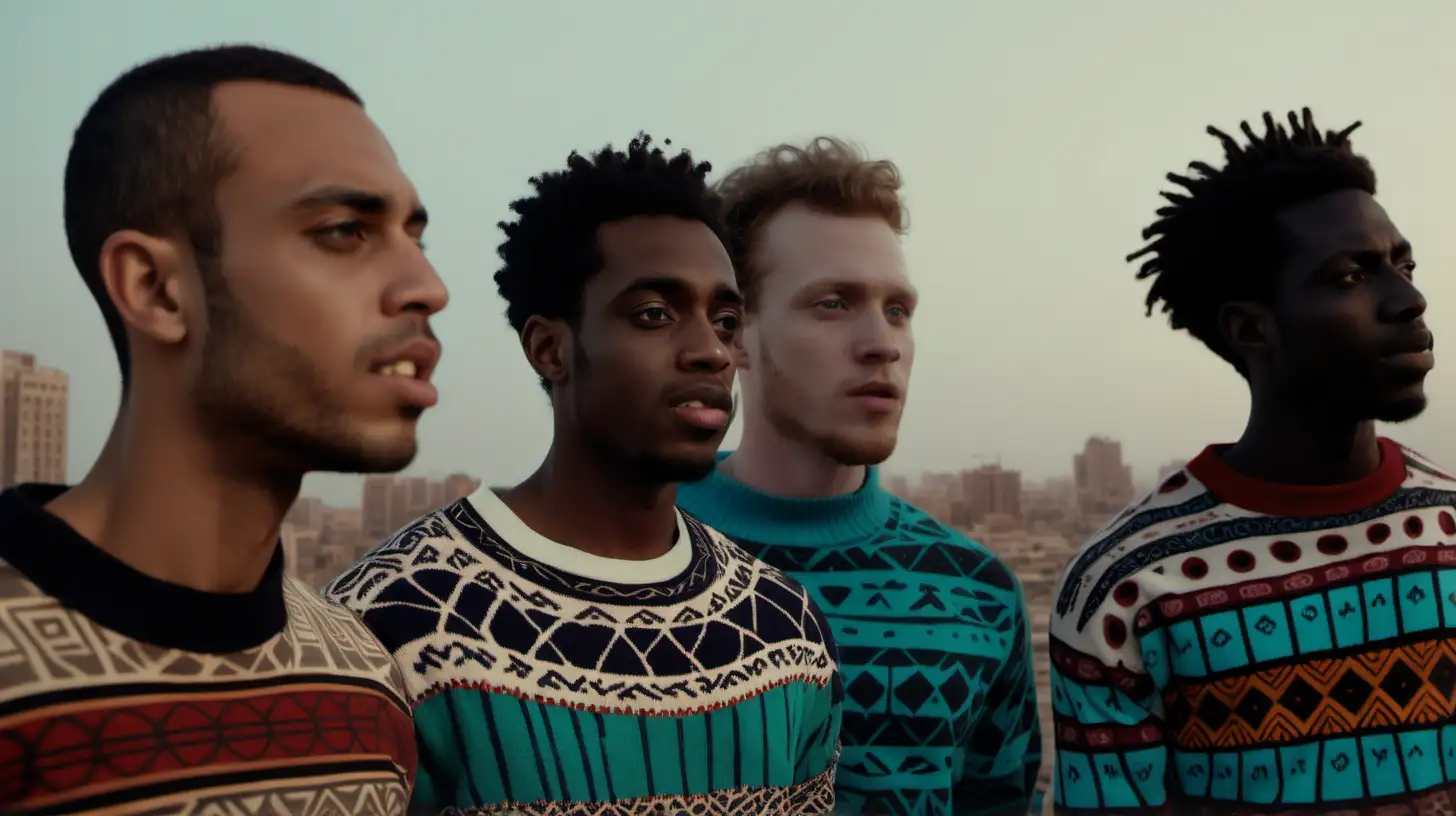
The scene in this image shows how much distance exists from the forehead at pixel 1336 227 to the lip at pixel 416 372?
3.42 m

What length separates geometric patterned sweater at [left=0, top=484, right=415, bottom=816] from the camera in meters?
2.56

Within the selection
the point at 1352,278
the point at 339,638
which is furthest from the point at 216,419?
the point at 1352,278

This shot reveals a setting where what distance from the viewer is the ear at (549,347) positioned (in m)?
4.07

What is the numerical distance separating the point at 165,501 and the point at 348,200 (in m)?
0.72

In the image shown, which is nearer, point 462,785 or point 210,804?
point 210,804

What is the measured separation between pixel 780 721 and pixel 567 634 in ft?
2.26

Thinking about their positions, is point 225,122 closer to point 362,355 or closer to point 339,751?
point 362,355

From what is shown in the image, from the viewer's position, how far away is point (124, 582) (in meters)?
2.71

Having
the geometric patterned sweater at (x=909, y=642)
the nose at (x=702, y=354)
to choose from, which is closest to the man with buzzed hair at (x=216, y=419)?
the nose at (x=702, y=354)

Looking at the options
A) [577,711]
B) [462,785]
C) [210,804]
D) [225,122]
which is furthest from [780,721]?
[225,122]

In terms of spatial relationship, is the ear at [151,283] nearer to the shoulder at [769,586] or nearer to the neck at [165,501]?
the neck at [165,501]

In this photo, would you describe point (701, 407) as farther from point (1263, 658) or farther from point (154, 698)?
point (1263, 658)

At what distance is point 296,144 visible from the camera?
2.91 m

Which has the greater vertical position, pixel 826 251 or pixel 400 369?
pixel 826 251
